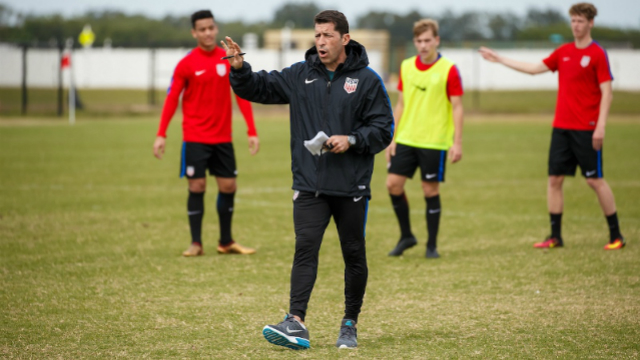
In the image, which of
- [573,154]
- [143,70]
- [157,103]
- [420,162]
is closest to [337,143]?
[420,162]

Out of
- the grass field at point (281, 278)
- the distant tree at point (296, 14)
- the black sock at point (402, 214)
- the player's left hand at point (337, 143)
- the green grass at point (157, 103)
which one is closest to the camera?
the player's left hand at point (337, 143)

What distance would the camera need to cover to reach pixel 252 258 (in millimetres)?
8547

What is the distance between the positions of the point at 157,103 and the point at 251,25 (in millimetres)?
71558

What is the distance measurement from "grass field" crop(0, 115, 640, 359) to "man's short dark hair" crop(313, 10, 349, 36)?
81.3 inches

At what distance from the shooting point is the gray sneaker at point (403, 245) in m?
8.74

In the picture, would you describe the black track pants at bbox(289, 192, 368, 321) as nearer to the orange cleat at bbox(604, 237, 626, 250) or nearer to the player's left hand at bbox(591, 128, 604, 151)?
the player's left hand at bbox(591, 128, 604, 151)

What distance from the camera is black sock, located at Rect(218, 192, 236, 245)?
29.0 feet

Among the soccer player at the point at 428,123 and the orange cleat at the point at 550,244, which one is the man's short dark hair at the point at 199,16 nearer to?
the soccer player at the point at 428,123

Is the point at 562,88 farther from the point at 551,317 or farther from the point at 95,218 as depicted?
the point at 95,218

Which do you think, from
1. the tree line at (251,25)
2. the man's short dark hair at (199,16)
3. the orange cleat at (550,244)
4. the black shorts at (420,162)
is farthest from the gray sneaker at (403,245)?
the tree line at (251,25)

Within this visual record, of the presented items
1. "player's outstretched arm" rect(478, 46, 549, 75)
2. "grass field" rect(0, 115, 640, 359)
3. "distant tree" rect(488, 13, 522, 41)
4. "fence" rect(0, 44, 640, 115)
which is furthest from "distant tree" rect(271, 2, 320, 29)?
"player's outstretched arm" rect(478, 46, 549, 75)

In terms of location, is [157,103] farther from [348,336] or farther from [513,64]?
[348,336]

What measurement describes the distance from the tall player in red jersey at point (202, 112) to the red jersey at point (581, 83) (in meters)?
3.47

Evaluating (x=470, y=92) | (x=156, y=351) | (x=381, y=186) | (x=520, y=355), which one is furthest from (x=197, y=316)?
(x=470, y=92)
